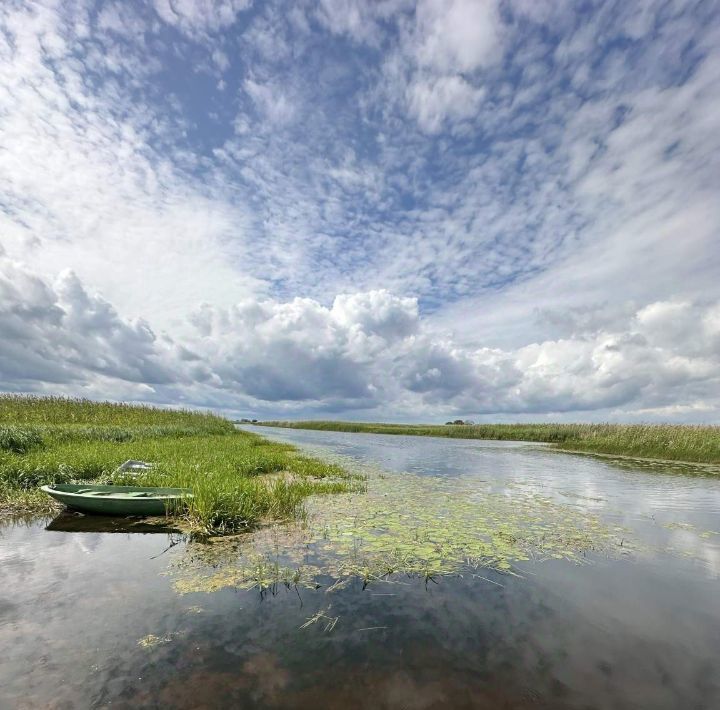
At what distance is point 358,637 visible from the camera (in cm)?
576

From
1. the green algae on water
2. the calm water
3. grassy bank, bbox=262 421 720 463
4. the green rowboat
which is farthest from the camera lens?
grassy bank, bbox=262 421 720 463

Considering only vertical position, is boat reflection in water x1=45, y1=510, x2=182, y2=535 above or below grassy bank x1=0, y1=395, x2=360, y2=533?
below

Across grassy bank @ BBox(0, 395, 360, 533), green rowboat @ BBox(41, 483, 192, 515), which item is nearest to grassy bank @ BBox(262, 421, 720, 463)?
grassy bank @ BBox(0, 395, 360, 533)

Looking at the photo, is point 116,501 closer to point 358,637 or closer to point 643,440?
point 358,637

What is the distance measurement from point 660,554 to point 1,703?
1231 cm

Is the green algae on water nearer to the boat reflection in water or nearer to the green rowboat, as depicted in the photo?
the boat reflection in water

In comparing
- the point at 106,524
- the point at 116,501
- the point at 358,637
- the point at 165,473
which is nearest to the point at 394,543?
the point at 358,637

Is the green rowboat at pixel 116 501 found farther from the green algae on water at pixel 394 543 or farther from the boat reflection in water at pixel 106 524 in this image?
the green algae on water at pixel 394 543

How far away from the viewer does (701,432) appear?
37.4m

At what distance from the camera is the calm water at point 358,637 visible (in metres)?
4.68

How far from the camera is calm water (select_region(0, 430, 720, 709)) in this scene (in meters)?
4.68

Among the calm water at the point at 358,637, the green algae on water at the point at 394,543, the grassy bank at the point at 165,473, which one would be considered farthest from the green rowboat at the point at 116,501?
the green algae on water at the point at 394,543

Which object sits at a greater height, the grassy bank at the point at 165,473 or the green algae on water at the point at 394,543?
the grassy bank at the point at 165,473

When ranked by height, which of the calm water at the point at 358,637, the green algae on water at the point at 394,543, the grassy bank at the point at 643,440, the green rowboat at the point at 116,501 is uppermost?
the grassy bank at the point at 643,440
